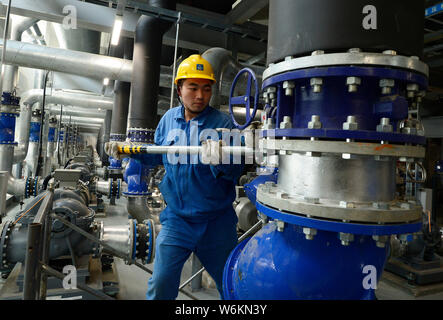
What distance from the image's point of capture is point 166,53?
645 cm

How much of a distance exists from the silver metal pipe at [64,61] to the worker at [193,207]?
3653mm

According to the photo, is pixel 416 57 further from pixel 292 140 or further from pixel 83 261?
pixel 83 261

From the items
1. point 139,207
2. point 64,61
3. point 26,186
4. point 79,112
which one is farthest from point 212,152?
point 79,112

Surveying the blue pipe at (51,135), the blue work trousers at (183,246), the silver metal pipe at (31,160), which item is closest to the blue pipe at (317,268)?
the blue work trousers at (183,246)

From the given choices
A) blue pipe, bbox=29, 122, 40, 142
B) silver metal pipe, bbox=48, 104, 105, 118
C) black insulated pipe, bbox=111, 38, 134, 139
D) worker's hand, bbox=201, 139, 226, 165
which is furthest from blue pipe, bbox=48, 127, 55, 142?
worker's hand, bbox=201, 139, 226, 165

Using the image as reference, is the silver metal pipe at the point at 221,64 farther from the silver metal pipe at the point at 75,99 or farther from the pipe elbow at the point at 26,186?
the silver metal pipe at the point at 75,99

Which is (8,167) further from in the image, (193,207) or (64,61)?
(193,207)

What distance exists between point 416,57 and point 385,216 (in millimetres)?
380

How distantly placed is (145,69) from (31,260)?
331 cm

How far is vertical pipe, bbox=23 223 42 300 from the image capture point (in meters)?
0.99

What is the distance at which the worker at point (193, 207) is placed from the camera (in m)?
1.58

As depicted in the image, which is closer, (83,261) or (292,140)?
(292,140)

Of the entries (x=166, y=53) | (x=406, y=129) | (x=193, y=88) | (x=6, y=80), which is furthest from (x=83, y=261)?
(x=166, y=53)
